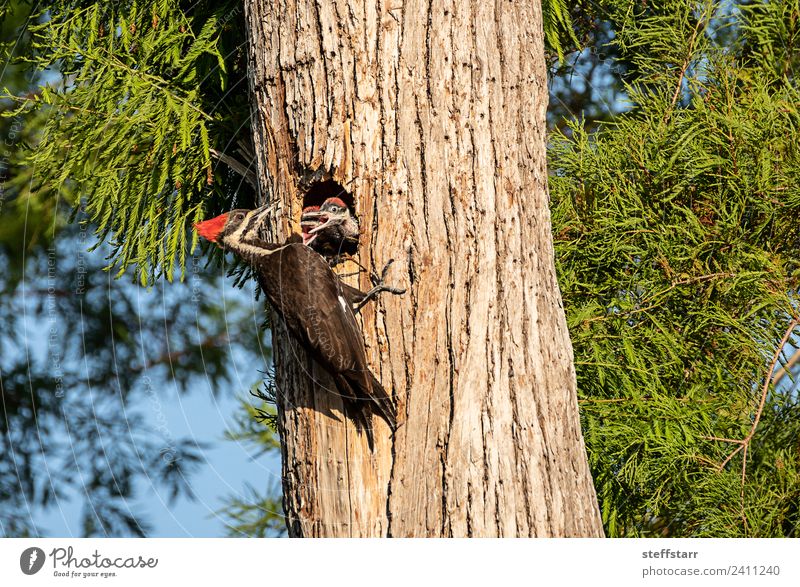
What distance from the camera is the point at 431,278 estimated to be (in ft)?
6.37

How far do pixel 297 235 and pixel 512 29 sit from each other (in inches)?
30.4

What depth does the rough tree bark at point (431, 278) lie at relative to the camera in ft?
6.20

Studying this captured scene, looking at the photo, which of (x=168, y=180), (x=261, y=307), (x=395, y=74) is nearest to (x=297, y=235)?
(x=395, y=74)

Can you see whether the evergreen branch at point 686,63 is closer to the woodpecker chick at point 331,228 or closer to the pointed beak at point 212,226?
the woodpecker chick at point 331,228

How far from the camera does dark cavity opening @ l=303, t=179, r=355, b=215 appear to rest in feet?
6.70

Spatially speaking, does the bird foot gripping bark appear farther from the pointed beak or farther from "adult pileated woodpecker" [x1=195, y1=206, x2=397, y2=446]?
the pointed beak

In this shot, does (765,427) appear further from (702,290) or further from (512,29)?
(512,29)

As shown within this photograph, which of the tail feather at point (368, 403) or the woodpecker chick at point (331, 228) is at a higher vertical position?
the woodpecker chick at point (331, 228)

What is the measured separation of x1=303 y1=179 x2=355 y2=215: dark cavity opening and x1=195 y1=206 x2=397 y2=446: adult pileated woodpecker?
0.40 feet

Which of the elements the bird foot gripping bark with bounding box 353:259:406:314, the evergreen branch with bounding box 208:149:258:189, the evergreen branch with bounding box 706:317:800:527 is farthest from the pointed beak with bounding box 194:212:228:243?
the evergreen branch with bounding box 706:317:800:527

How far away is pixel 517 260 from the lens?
79.4 inches
